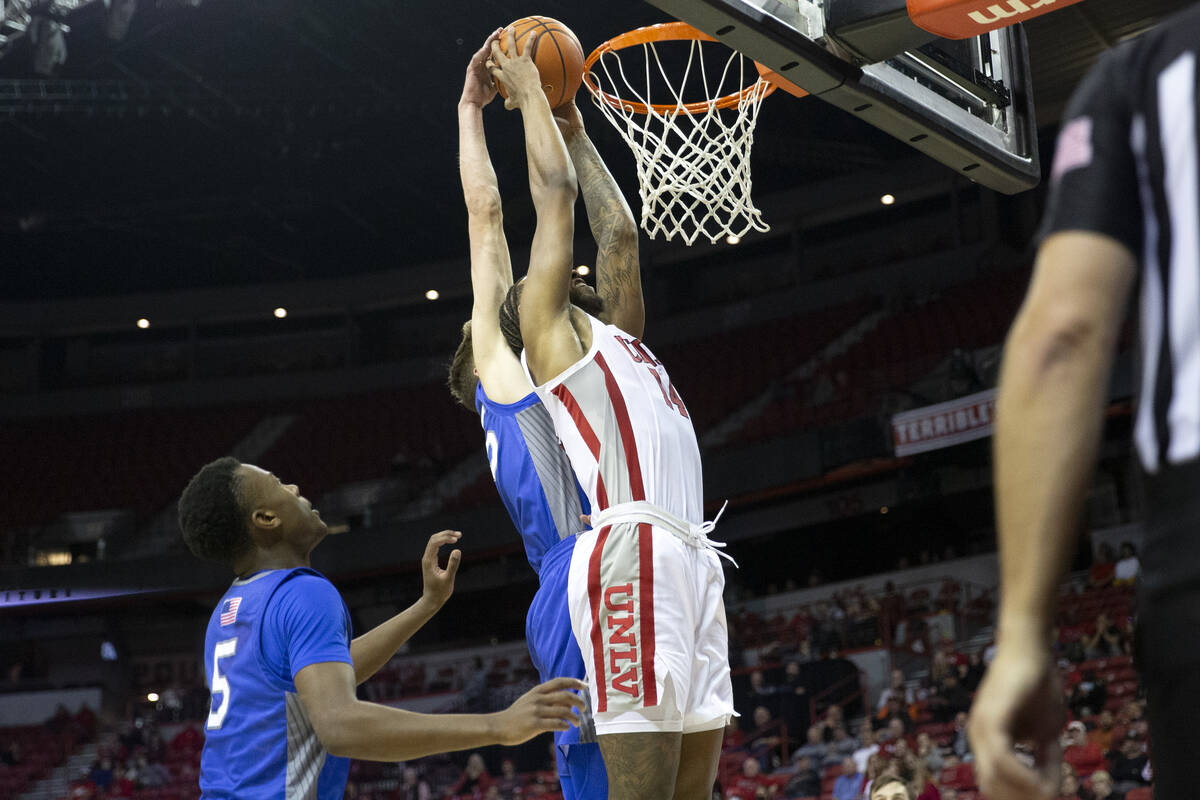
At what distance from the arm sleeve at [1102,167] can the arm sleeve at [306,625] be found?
1.94m

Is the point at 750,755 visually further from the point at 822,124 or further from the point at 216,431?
the point at 216,431

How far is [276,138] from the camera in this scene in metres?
17.6

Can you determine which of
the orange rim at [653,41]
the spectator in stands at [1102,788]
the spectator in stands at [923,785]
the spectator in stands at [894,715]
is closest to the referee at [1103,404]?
the orange rim at [653,41]

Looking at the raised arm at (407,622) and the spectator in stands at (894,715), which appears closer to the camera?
the raised arm at (407,622)

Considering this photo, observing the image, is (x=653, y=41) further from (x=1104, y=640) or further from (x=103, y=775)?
(x=103, y=775)

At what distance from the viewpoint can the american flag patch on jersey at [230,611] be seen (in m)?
2.93

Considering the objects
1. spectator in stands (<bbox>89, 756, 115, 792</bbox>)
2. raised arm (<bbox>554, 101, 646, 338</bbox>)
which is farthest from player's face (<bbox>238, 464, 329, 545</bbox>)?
spectator in stands (<bbox>89, 756, 115, 792</bbox>)

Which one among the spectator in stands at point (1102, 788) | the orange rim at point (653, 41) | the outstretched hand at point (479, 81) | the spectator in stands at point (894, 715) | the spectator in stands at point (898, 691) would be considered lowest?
the spectator in stands at point (1102, 788)

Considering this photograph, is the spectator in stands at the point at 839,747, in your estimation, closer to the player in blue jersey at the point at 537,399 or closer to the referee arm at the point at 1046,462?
the player in blue jersey at the point at 537,399

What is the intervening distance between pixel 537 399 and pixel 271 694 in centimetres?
99

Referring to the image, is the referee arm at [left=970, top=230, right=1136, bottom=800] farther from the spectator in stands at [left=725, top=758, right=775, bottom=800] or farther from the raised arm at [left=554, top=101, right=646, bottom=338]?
the spectator in stands at [left=725, top=758, right=775, bottom=800]

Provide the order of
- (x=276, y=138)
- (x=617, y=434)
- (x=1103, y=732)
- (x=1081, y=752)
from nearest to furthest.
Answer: (x=617, y=434) → (x=1081, y=752) → (x=1103, y=732) → (x=276, y=138)

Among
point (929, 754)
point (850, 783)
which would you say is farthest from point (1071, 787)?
point (850, 783)

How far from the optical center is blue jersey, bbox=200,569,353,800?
280 centimetres
